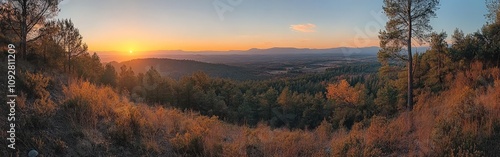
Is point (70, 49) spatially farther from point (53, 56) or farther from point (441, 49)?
point (441, 49)

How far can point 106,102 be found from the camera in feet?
27.7

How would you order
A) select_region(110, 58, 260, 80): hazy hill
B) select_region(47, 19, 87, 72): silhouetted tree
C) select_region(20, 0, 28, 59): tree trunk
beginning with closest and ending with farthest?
select_region(20, 0, 28, 59): tree trunk < select_region(47, 19, 87, 72): silhouetted tree < select_region(110, 58, 260, 80): hazy hill

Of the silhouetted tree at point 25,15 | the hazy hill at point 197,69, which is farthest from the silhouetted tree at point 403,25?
the hazy hill at point 197,69

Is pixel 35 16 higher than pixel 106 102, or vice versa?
pixel 35 16

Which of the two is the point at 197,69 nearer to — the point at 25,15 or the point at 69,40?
the point at 69,40

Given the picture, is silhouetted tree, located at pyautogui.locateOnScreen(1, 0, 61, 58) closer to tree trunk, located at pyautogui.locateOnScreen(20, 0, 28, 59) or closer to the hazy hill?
tree trunk, located at pyautogui.locateOnScreen(20, 0, 28, 59)

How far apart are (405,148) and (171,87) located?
119 feet

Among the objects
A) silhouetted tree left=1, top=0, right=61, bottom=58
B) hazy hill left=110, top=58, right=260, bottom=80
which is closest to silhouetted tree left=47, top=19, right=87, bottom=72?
silhouetted tree left=1, top=0, right=61, bottom=58

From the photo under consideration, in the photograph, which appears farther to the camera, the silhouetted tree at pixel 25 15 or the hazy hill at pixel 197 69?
the hazy hill at pixel 197 69

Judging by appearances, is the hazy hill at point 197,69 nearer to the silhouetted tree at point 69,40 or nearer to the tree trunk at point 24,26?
the silhouetted tree at point 69,40

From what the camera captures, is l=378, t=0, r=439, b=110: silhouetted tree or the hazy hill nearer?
l=378, t=0, r=439, b=110: silhouetted tree

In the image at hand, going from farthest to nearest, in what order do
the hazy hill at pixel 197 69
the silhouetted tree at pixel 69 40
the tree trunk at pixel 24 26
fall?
1. the hazy hill at pixel 197 69
2. the silhouetted tree at pixel 69 40
3. the tree trunk at pixel 24 26

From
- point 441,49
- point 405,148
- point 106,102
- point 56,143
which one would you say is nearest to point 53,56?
point 106,102

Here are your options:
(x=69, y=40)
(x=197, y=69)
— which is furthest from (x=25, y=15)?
(x=197, y=69)
